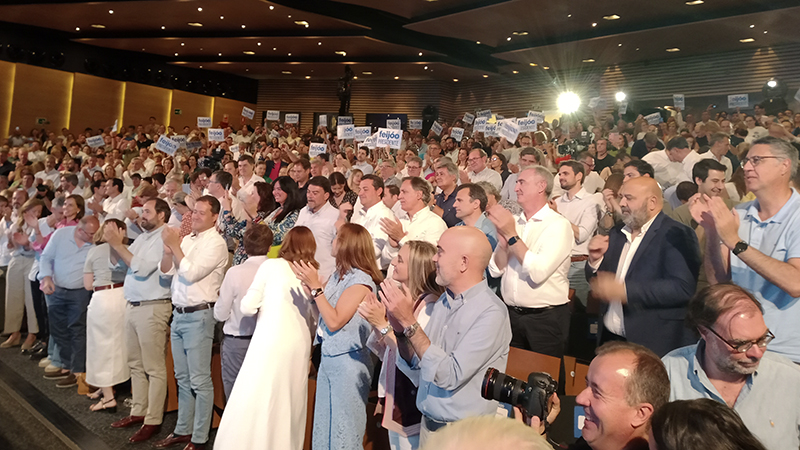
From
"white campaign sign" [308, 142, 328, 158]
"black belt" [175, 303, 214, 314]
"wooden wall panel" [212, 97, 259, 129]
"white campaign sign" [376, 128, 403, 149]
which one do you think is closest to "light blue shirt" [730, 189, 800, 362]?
"black belt" [175, 303, 214, 314]

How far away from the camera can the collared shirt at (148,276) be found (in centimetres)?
445

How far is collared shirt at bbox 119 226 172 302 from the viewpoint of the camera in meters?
4.45

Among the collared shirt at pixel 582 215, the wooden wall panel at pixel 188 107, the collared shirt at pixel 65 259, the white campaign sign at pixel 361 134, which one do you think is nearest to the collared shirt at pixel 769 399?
the collared shirt at pixel 582 215

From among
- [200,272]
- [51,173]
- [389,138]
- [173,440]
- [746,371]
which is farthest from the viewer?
[51,173]

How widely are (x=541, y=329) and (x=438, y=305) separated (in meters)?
1.16

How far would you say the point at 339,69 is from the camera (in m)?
18.2

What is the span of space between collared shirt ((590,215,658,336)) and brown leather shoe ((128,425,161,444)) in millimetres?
3356

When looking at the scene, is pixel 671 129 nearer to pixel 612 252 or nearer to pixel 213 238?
pixel 612 252

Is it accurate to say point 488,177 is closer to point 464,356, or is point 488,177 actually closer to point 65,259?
point 65,259

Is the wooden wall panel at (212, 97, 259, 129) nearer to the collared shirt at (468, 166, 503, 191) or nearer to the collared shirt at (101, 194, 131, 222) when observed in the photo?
→ the collared shirt at (101, 194, 131, 222)

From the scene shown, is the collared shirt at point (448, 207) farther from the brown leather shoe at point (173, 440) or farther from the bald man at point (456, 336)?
the bald man at point (456, 336)

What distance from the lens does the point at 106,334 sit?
4969mm

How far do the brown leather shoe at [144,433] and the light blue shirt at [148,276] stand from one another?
949 millimetres

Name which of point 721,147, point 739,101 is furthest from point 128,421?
point 739,101
